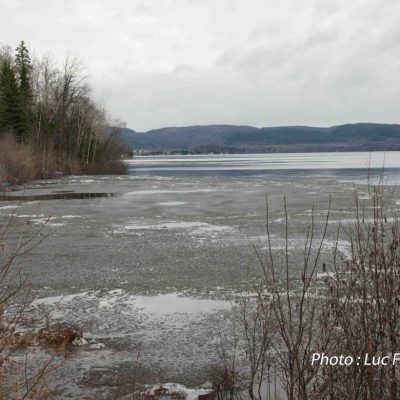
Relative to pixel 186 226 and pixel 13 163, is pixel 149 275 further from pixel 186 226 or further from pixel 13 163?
pixel 13 163

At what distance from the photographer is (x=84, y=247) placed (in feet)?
41.3

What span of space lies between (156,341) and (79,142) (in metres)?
56.8

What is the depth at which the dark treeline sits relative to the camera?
51.2 meters

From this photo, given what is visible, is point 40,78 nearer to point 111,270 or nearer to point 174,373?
point 111,270

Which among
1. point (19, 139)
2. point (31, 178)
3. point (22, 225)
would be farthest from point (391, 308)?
point (19, 139)

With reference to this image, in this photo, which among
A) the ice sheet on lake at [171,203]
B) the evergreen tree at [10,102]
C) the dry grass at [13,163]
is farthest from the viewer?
the evergreen tree at [10,102]

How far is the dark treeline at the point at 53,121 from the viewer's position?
51156 mm

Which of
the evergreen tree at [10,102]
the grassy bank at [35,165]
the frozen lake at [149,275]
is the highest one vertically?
the evergreen tree at [10,102]

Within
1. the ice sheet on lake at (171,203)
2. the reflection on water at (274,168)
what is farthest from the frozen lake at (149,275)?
the reflection on water at (274,168)

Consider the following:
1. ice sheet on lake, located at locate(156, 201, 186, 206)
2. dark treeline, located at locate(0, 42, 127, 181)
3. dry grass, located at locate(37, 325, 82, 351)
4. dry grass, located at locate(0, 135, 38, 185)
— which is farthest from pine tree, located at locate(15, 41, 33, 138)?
dry grass, located at locate(37, 325, 82, 351)

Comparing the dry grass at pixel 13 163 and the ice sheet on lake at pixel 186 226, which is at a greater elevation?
the dry grass at pixel 13 163

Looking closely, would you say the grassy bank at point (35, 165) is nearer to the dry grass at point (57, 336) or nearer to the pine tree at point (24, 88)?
the pine tree at point (24, 88)

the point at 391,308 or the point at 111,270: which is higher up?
the point at 391,308

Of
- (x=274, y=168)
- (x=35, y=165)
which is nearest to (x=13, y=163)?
(x=35, y=165)
